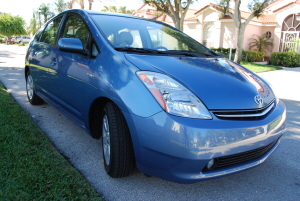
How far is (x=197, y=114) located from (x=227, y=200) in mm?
864

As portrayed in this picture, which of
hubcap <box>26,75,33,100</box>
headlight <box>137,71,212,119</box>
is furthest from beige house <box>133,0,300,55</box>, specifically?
headlight <box>137,71,212,119</box>

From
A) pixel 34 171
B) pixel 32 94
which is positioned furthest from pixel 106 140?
pixel 32 94

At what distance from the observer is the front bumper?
1.88m

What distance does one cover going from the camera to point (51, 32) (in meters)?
→ 4.06

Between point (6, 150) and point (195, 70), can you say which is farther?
point (6, 150)

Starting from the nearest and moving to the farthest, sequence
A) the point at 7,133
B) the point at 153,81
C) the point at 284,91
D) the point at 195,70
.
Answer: the point at 153,81 < the point at 195,70 < the point at 7,133 < the point at 284,91

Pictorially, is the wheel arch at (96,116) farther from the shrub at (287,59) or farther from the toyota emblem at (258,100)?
the shrub at (287,59)

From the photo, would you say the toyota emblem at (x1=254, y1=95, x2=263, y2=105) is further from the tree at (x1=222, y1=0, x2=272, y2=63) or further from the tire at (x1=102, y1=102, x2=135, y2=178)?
the tree at (x1=222, y1=0, x2=272, y2=63)

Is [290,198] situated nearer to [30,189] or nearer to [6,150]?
[30,189]

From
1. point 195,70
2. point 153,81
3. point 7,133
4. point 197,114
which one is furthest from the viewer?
point 7,133

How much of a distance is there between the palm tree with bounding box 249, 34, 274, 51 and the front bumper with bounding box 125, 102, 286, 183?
69.1 ft

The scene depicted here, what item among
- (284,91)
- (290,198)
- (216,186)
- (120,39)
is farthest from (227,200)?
(284,91)

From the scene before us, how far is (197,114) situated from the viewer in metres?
1.96

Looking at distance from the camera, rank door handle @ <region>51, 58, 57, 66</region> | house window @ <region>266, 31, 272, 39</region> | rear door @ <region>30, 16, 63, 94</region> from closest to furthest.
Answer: door handle @ <region>51, 58, 57, 66</region>, rear door @ <region>30, 16, 63, 94</region>, house window @ <region>266, 31, 272, 39</region>
